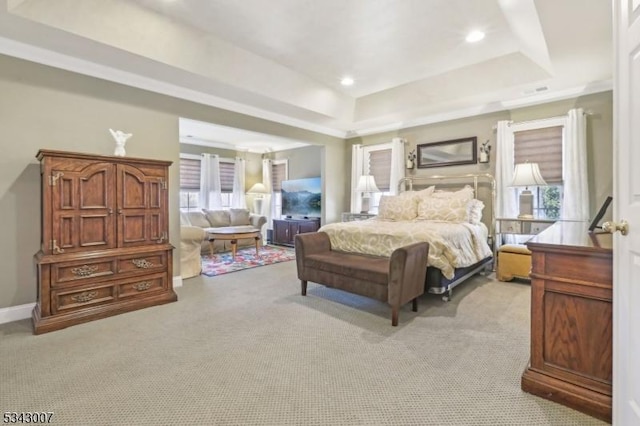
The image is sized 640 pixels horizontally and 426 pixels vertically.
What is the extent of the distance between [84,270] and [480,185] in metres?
5.38

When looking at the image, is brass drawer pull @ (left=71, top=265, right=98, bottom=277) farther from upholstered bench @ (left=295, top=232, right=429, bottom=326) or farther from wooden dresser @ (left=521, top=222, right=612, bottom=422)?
wooden dresser @ (left=521, top=222, right=612, bottom=422)

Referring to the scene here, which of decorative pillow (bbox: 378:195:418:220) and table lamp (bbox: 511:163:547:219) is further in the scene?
decorative pillow (bbox: 378:195:418:220)

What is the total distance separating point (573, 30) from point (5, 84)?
202 inches

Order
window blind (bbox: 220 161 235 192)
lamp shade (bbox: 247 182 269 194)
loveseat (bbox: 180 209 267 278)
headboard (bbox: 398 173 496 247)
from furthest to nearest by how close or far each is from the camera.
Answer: lamp shade (bbox: 247 182 269 194) < window blind (bbox: 220 161 235 192) < headboard (bbox: 398 173 496 247) < loveseat (bbox: 180 209 267 278)

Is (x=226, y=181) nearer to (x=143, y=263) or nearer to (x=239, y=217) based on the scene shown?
(x=239, y=217)

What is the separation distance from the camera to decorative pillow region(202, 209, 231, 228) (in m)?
7.27

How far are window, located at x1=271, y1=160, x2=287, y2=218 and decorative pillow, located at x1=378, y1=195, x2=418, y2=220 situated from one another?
14.3 feet

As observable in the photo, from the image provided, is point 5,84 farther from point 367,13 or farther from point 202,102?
→ point 367,13

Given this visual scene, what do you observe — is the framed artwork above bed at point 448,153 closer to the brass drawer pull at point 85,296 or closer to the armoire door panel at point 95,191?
the armoire door panel at point 95,191

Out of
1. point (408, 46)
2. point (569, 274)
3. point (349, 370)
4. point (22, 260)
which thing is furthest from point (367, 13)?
point (22, 260)

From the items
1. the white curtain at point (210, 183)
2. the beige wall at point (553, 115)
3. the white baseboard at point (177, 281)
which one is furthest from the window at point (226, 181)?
the beige wall at point (553, 115)

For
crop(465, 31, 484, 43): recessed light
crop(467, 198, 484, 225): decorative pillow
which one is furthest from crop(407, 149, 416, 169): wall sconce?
crop(465, 31, 484, 43): recessed light

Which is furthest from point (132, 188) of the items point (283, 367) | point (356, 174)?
point (356, 174)

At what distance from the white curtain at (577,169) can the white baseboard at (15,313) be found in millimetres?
6294
